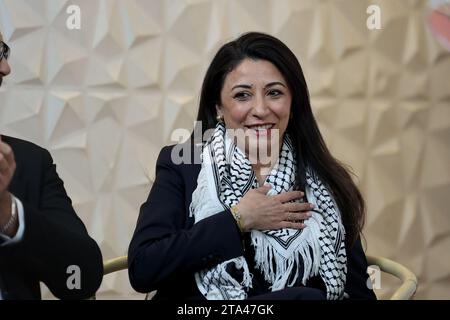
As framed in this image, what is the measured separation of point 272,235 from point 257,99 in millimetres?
331

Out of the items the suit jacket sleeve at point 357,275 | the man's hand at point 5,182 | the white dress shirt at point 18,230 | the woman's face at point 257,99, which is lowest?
the suit jacket sleeve at point 357,275

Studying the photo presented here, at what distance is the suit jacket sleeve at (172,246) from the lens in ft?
5.89

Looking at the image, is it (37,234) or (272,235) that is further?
(272,235)

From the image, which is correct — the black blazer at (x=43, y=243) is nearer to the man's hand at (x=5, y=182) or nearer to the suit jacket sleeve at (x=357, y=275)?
the man's hand at (x=5, y=182)

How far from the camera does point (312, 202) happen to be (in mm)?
1983

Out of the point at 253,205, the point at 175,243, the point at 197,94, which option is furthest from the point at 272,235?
the point at 197,94

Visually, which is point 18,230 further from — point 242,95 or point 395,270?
point 395,270

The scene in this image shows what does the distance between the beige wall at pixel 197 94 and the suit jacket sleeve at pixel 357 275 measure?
86 centimetres

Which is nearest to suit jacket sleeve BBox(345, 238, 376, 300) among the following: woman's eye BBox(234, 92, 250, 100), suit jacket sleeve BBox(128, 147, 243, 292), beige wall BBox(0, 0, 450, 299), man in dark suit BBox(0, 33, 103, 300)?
suit jacket sleeve BBox(128, 147, 243, 292)

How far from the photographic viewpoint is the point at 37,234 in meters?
1.53

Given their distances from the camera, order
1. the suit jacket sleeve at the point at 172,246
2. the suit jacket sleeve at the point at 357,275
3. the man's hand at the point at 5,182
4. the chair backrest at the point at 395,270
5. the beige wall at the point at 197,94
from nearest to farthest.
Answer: the man's hand at the point at 5,182, the suit jacket sleeve at the point at 172,246, the chair backrest at the point at 395,270, the suit jacket sleeve at the point at 357,275, the beige wall at the point at 197,94

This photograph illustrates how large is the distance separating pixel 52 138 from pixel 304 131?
878 millimetres

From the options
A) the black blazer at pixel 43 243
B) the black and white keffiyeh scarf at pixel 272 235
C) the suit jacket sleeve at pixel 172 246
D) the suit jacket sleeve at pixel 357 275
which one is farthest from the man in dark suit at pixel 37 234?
the suit jacket sleeve at pixel 357 275

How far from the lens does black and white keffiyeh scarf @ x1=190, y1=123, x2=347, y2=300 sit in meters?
1.85
